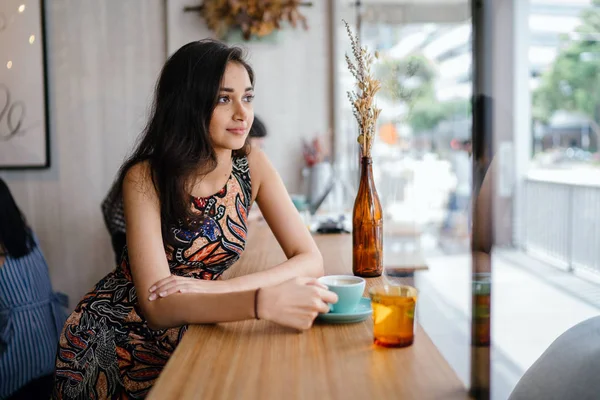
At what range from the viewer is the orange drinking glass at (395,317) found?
93 cm

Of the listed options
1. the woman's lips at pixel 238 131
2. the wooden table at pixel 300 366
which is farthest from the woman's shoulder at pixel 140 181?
the wooden table at pixel 300 366

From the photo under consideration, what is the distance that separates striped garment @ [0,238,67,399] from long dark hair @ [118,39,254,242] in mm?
863

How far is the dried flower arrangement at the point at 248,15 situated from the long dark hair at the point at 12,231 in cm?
173

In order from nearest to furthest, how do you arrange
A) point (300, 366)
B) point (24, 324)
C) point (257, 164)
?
1. point (300, 366)
2. point (257, 164)
3. point (24, 324)

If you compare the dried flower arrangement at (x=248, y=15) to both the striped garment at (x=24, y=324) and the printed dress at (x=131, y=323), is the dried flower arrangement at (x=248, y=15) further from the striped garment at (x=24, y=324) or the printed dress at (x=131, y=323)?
the printed dress at (x=131, y=323)

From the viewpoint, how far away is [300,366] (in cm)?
85

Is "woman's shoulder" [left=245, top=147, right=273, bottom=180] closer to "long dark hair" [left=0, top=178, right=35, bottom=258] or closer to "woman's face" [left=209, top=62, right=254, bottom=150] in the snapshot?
"woman's face" [left=209, top=62, right=254, bottom=150]

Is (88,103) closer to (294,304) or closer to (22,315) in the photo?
(22,315)

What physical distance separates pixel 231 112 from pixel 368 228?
44 cm

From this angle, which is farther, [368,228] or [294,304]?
[368,228]

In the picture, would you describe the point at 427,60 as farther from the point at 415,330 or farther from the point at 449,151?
the point at 415,330

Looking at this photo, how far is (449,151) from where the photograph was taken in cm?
640

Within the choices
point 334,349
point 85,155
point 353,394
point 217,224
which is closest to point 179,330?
point 217,224

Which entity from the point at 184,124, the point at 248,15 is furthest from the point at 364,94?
the point at 248,15
